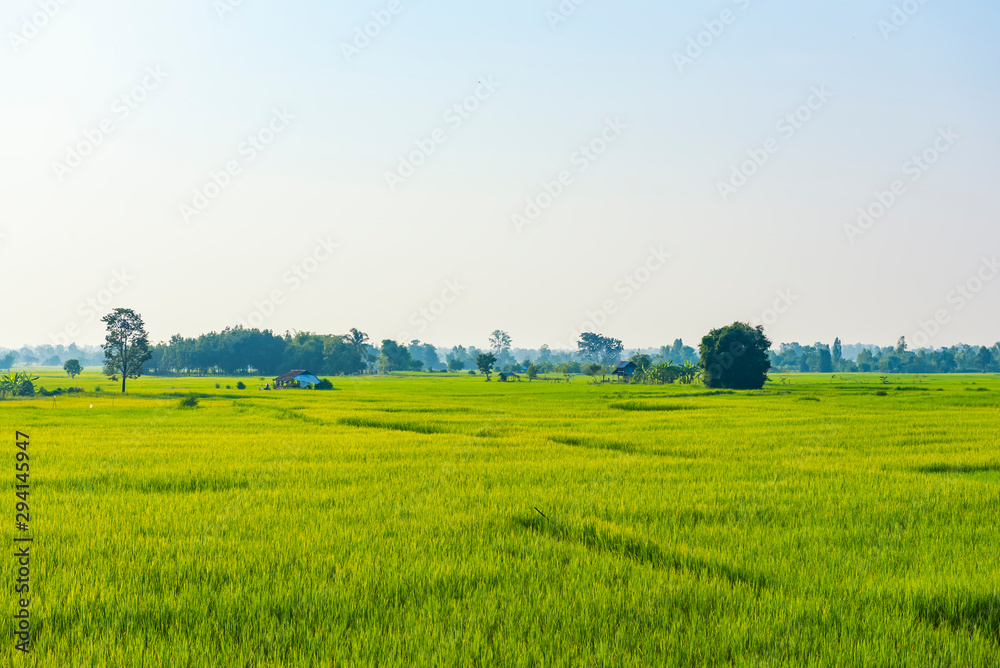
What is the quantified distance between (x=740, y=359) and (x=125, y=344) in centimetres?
6172

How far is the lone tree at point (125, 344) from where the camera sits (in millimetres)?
64750

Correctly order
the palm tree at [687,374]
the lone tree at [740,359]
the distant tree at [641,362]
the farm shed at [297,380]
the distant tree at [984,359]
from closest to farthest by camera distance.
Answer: the lone tree at [740,359], the farm shed at [297,380], the palm tree at [687,374], the distant tree at [641,362], the distant tree at [984,359]

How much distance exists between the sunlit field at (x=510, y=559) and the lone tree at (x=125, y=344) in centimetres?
5659

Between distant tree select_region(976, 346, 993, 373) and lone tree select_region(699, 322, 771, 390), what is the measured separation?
5214 inches

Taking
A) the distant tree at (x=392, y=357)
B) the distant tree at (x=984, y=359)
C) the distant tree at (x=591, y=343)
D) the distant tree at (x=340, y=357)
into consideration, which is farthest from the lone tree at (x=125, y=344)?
the distant tree at (x=984, y=359)

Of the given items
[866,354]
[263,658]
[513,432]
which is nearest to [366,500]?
[263,658]

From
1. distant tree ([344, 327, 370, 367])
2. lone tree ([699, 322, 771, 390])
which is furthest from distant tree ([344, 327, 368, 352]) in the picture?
lone tree ([699, 322, 771, 390])

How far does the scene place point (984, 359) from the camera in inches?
6206

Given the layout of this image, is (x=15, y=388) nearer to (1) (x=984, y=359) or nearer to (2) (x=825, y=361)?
(2) (x=825, y=361)

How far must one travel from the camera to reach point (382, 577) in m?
6.32

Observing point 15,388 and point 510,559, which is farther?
point 15,388

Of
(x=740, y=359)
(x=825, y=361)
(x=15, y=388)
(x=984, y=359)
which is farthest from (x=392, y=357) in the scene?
(x=984, y=359)

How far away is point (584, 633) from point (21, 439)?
20342 mm

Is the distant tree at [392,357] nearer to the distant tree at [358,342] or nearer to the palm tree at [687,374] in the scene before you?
the distant tree at [358,342]
